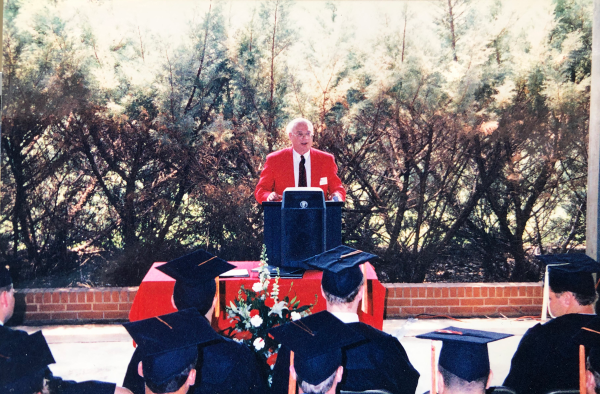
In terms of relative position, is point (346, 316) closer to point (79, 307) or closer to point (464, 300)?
point (464, 300)

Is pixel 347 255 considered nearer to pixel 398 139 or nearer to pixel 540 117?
pixel 398 139

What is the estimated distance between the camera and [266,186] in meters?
4.00

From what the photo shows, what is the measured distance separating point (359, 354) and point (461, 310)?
9.10 feet

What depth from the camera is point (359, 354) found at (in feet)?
6.80

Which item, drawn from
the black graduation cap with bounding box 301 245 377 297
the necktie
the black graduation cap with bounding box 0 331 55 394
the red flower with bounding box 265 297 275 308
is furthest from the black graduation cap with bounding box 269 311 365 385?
the necktie

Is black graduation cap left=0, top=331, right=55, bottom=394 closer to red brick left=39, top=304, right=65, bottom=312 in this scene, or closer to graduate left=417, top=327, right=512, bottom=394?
graduate left=417, top=327, right=512, bottom=394

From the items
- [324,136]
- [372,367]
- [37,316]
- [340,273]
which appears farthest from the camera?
[324,136]

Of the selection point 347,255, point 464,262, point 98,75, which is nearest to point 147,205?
point 98,75

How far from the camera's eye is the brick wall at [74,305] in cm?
433

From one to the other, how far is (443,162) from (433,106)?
541 mm

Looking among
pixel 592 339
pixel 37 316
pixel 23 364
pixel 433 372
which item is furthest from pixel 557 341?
pixel 37 316

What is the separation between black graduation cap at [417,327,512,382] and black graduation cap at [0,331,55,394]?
163cm

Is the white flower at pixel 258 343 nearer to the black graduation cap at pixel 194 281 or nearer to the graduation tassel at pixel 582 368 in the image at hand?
the black graduation cap at pixel 194 281

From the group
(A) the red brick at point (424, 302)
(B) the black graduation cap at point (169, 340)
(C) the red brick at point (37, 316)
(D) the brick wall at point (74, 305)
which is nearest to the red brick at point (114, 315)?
(D) the brick wall at point (74, 305)
